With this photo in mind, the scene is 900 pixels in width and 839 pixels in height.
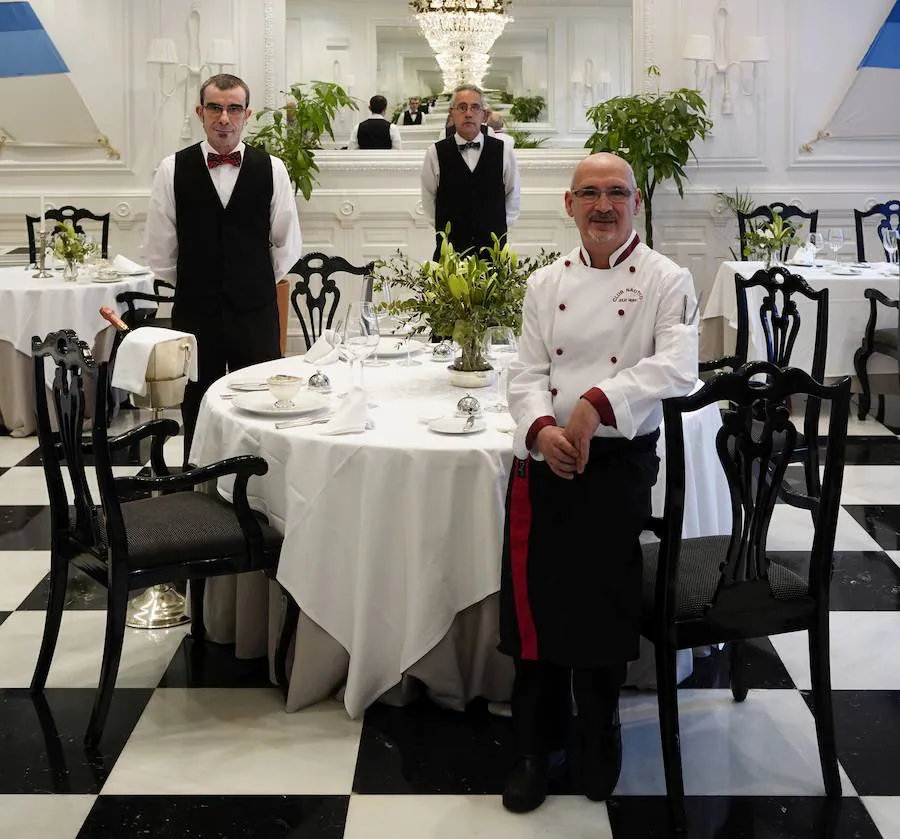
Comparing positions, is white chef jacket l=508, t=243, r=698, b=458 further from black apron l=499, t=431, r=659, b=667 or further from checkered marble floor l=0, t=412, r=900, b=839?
checkered marble floor l=0, t=412, r=900, b=839

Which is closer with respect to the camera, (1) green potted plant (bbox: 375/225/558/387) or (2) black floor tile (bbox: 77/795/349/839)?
(2) black floor tile (bbox: 77/795/349/839)

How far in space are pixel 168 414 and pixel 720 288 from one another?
322 cm

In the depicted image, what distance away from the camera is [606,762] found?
8.95 feet

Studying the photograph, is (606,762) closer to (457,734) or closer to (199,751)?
(457,734)

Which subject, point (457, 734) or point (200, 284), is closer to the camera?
point (457, 734)

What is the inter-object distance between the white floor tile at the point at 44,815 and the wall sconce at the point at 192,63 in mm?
6474

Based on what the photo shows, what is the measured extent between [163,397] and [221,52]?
5095 millimetres

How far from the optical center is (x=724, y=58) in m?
8.53

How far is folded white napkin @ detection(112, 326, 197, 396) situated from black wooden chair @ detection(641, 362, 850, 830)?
1.78 m

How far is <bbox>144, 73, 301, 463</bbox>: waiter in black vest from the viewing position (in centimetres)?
475

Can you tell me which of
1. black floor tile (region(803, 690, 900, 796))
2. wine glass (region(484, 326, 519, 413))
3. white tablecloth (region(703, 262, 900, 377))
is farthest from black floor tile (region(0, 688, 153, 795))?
white tablecloth (region(703, 262, 900, 377))

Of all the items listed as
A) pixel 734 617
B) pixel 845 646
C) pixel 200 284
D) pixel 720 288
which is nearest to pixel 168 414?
pixel 200 284

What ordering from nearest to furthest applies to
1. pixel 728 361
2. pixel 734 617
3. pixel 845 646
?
pixel 734 617 < pixel 845 646 < pixel 728 361

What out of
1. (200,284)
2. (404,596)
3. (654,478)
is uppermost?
(200,284)
